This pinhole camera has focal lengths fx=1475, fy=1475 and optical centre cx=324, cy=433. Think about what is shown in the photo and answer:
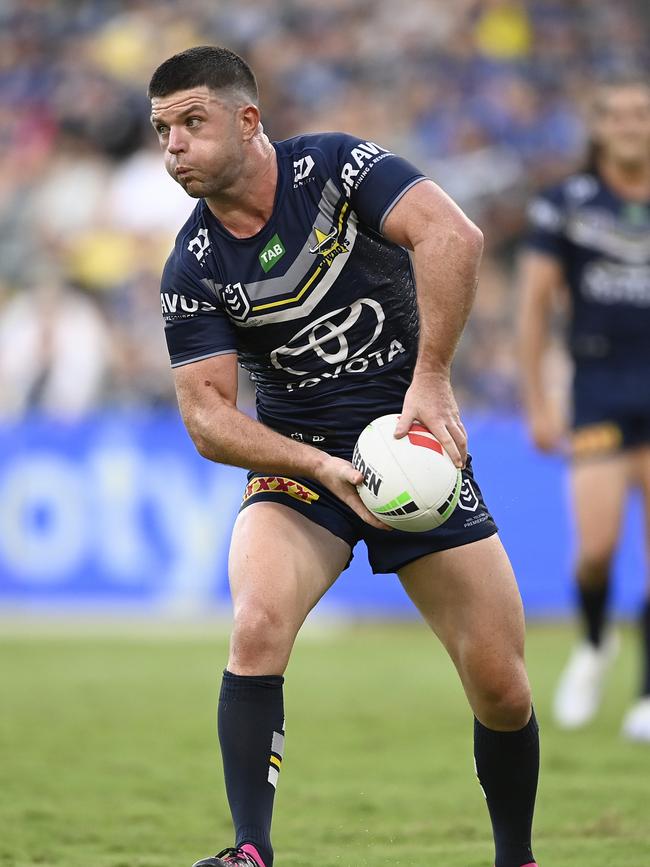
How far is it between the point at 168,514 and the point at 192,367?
8.27 m

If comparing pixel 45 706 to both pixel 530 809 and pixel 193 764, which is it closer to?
pixel 193 764

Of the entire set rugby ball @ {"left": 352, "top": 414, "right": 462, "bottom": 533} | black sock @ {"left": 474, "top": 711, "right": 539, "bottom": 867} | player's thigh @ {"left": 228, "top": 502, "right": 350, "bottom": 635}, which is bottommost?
black sock @ {"left": 474, "top": 711, "right": 539, "bottom": 867}

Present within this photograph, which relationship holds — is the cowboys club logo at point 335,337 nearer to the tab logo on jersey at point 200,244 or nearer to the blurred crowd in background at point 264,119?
the tab logo on jersey at point 200,244

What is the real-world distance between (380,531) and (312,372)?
0.54 meters

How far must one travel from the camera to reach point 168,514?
1252cm

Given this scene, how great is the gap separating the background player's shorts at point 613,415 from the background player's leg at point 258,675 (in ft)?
12.4

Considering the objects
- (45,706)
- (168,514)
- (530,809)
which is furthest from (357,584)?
(530,809)

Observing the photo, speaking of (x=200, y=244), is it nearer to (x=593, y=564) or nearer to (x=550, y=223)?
(x=550, y=223)

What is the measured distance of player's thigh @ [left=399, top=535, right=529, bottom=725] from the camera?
4285mm

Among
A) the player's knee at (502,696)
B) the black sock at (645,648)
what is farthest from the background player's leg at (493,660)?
the black sock at (645,648)

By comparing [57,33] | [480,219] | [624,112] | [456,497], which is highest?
[57,33]

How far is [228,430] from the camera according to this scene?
170 inches

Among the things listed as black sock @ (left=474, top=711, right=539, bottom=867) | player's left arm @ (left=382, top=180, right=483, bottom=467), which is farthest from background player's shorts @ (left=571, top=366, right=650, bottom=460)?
player's left arm @ (left=382, top=180, right=483, bottom=467)

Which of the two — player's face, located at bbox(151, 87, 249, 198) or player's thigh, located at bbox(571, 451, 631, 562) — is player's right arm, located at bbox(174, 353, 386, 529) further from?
player's thigh, located at bbox(571, 451, 631, 562)
